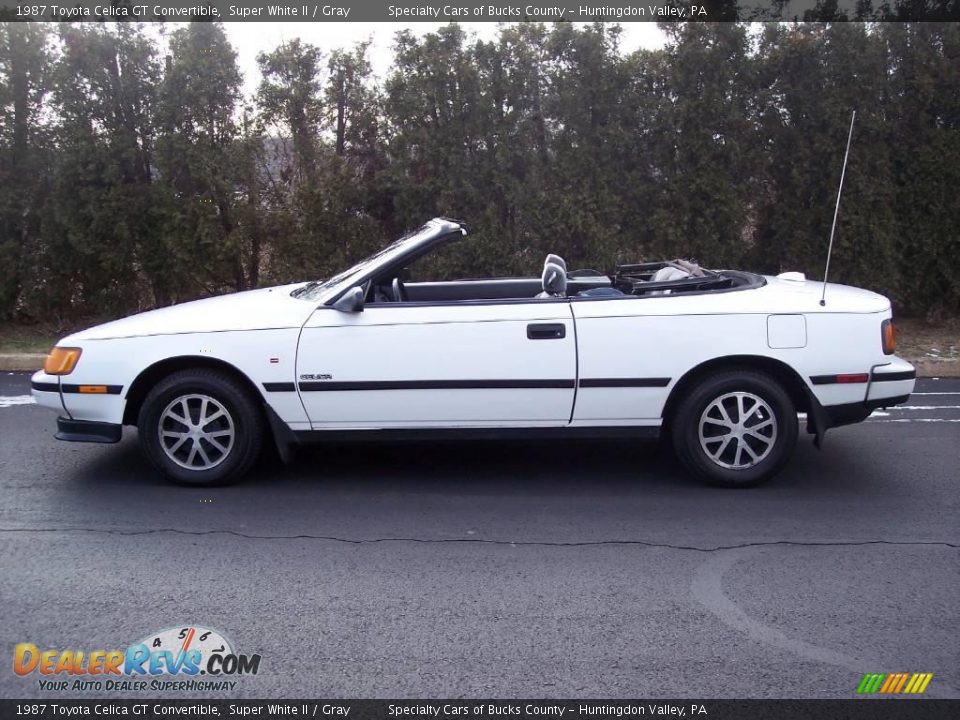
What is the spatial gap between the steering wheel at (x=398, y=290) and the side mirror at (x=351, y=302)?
2.20 feet

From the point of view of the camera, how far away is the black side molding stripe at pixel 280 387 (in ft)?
16.5

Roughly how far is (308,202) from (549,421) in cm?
670

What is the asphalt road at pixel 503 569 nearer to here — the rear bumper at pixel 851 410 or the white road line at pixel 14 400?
the rear bumper at pixel 851 410

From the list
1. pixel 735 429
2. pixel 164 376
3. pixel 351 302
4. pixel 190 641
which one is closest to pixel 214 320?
pixel 164 376

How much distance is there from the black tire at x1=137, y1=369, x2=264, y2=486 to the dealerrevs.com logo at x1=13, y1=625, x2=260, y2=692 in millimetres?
1830

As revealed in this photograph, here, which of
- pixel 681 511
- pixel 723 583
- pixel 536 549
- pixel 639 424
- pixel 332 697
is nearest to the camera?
pixel 332 697

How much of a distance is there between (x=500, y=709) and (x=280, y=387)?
262 centimetres

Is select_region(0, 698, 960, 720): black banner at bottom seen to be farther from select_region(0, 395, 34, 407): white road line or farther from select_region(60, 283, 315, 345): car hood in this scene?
select_region(0, 395, 34, 407): white road line

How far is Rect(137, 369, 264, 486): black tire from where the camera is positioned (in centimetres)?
508

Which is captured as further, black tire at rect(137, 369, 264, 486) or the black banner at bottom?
black tire at rect(137, 369, 264, 486)

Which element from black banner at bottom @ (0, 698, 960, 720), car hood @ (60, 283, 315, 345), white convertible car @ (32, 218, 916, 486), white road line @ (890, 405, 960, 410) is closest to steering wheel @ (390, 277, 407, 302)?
white convertible car @ (32, 218, 916, 486)

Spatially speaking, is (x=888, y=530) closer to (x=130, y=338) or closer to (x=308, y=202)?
(x=130, y=338)

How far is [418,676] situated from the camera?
312cm

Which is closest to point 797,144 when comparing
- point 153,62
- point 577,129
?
point 577,129
